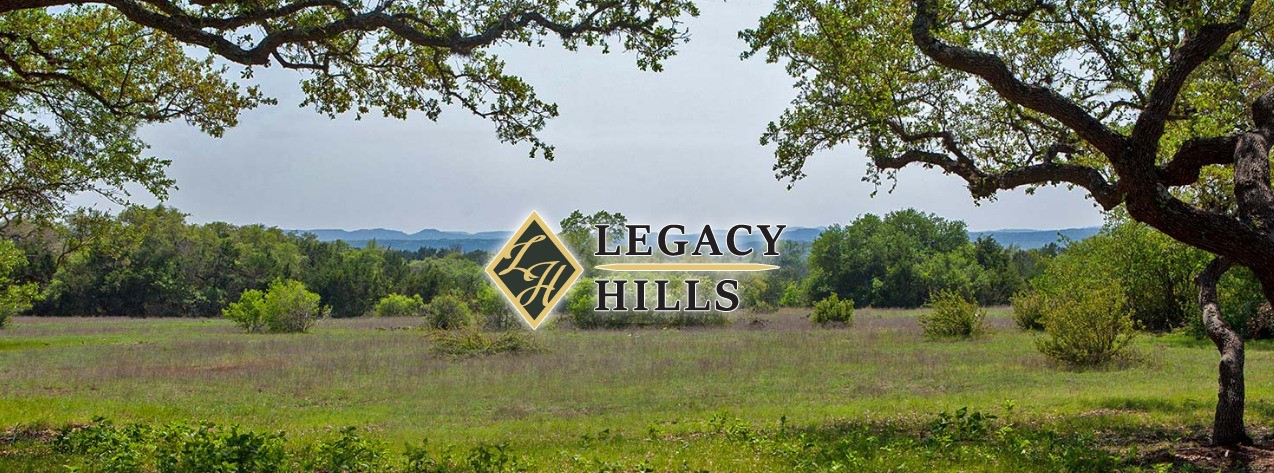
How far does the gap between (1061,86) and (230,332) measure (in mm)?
35126

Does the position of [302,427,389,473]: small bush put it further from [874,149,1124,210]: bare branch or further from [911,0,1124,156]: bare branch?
[874,149,1124,210]: bare branch

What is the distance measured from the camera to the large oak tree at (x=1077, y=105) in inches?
328

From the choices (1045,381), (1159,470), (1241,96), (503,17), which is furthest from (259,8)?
(1045,381)

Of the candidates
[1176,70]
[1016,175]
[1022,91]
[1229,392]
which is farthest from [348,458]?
[1176,70]

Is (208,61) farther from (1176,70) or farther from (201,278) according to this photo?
(201,278)

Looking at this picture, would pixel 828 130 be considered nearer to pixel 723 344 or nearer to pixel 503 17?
pixel 503 17

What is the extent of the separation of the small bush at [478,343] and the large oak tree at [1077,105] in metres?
16.1

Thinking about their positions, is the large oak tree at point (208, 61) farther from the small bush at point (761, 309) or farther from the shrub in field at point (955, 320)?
the small bush at point (761, 309)

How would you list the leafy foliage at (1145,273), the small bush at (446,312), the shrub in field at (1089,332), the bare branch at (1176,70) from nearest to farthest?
the bare branch at (1176,70) < the shrub in field at (1089,332) < the leafy foliage at (1145,273) < the small bush at (446,312)

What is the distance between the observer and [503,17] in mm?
9391

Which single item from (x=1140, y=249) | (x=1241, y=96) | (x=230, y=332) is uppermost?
(x=1241, y=96)

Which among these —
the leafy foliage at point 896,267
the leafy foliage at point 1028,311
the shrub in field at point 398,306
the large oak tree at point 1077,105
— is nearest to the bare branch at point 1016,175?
the large oak tree at point 1077,105

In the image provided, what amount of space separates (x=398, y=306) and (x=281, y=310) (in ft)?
46.4

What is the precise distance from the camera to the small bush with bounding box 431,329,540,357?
2617 centimetres
